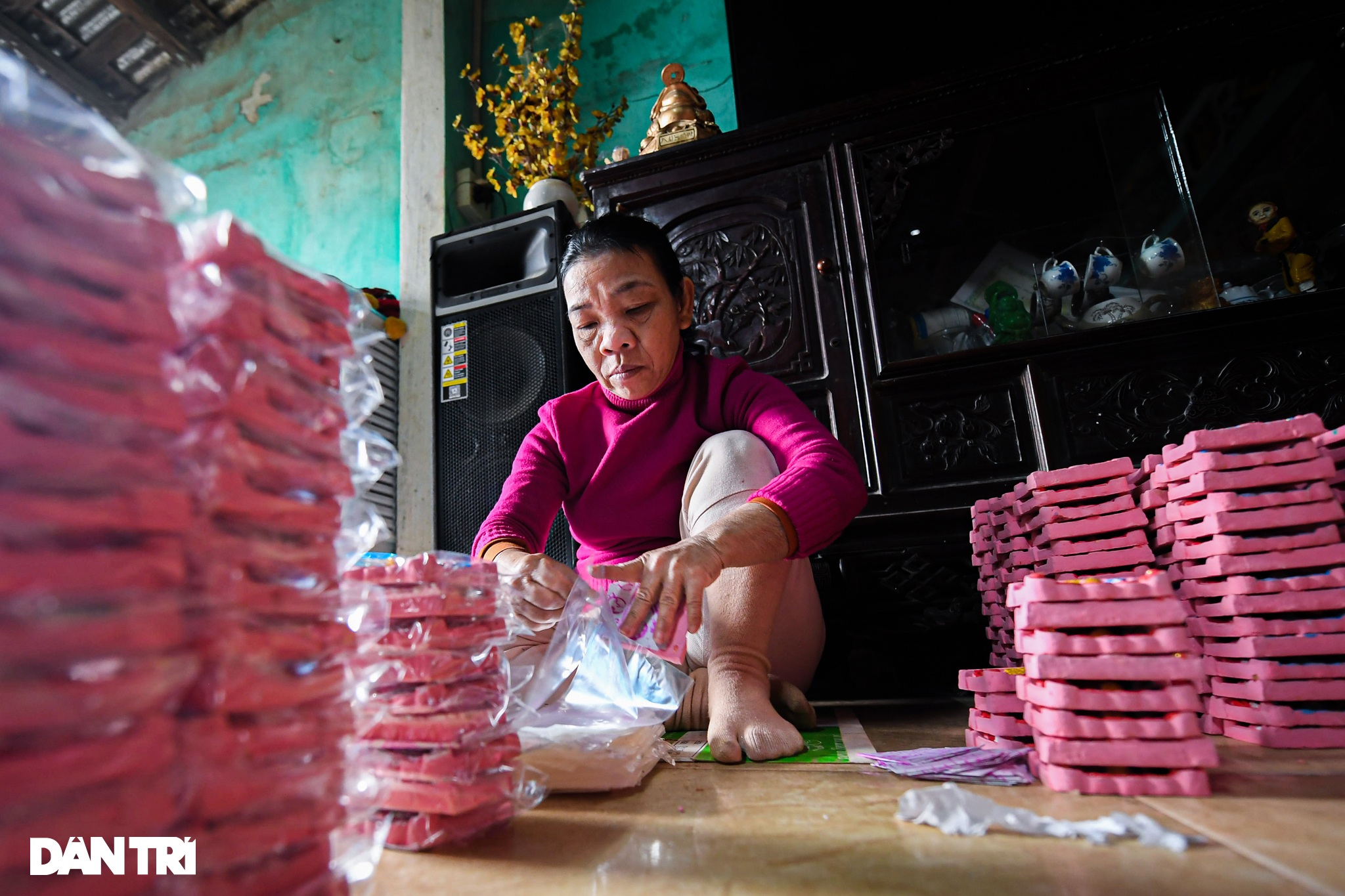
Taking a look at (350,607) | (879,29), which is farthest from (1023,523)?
(879,29)

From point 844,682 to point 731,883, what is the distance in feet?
4.33

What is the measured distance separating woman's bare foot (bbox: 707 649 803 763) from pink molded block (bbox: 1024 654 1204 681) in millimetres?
310

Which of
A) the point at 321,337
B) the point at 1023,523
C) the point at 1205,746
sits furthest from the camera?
the point at 1023,523

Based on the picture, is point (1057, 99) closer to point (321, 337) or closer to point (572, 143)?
point (572, 143)

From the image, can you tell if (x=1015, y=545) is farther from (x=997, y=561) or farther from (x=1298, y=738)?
(x=1298, y=738)

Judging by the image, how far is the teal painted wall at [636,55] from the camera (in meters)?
2.69

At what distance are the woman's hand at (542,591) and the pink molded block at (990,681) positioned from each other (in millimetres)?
496

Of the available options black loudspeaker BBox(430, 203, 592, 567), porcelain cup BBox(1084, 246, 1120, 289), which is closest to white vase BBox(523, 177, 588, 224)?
black loudspeaker BBox(430, 203, 592, 567)

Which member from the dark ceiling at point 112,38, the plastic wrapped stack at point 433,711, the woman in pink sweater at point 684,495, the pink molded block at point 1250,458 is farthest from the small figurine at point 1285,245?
the dark ceiling at point 112,38

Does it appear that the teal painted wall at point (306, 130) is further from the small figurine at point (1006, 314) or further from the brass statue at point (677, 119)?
the small figurine at point (1006, 314)

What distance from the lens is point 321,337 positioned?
1.34 feet

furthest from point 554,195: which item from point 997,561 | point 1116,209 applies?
point 997,561

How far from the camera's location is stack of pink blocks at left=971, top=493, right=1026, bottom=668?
120 cm

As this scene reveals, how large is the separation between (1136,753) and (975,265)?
1738 mm
